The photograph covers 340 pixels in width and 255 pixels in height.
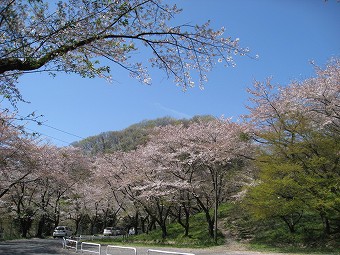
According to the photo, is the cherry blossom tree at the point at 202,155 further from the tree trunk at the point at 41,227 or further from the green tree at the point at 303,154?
the tree trunk at the point at 41,227

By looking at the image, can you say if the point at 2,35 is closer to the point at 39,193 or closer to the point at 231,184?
the point at 231,184

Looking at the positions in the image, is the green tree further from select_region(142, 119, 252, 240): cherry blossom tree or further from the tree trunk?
the tree trunk

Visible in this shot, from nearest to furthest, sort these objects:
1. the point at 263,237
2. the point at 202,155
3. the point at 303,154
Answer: the point at 303,154, the point at 263,237, the point at 202,155

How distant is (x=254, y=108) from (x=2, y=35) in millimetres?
17170

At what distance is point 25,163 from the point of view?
21.1 meters

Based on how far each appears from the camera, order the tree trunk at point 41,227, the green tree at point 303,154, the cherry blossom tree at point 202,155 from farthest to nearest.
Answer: the tree trunk at point 41,227 < the cherry blossom tree at point 202,155 < the green tree at point 303,154

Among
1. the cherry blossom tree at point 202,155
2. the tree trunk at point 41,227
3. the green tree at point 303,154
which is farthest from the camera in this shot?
the tree trunk at point 41,227

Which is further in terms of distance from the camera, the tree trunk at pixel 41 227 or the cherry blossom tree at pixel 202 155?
the tree trunk at pixel 41 227

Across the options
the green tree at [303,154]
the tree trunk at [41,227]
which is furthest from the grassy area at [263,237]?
the tree trunk at [41,227]

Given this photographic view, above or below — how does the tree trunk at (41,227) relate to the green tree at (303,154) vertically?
below

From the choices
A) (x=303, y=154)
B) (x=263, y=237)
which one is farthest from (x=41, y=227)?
(x=303, y=154)

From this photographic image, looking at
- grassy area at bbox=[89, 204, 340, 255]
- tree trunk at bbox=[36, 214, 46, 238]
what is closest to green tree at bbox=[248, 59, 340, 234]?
grassy area at bbox=[89, 204, 340, 255]

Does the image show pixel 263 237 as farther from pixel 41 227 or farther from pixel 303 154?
pixel 41 227

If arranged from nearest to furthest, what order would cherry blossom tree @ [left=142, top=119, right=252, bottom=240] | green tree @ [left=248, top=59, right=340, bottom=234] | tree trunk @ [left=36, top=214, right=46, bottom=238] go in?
1. green tree @ [left=248, top=59, right=340, bottom=234]
2. cherry blossom tree @ [left=142, top=119, right=252, bottom=240]
3. tree trunk @ [left=36, top=214, right=46, bottom=238]
